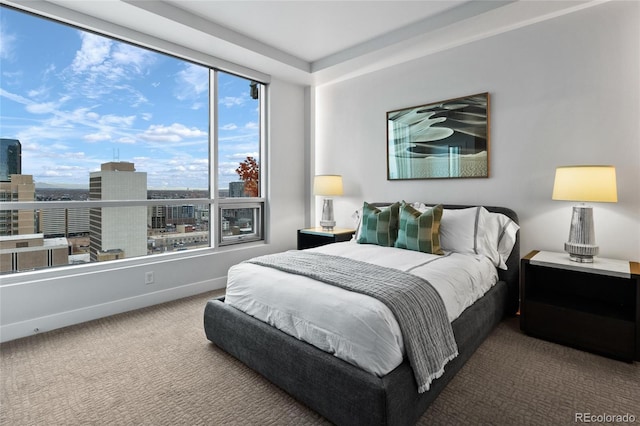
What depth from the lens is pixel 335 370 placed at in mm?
1544

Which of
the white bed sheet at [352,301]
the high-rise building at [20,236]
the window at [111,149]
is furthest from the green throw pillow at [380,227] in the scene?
the high-rise building at [20,236]

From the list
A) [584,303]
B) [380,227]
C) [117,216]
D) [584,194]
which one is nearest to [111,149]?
[117,216]

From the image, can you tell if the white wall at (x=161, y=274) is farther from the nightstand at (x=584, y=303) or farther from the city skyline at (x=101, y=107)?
the nightstand at (x=584, y=303)

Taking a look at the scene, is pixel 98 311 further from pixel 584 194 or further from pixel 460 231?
pixel 584 194

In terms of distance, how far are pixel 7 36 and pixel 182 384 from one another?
3.08 metres

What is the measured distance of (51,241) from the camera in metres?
2.83

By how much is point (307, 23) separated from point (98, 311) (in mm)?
3426

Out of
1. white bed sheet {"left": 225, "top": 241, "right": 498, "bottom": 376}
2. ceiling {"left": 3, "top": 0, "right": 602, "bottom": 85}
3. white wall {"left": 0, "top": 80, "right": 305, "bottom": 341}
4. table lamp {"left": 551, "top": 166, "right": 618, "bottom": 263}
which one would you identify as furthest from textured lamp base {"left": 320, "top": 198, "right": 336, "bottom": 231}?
table lamp {"left": 551, "top": 166, "right": 618, "bottom": 263}

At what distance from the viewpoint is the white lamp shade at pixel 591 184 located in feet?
7.51

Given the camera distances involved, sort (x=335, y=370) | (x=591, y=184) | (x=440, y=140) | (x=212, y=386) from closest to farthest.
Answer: (x=335, y=370)
(x=212, y=386)
(x=591, y=184)
(x=440, y=140)

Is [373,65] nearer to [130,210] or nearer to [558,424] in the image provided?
[130,210]

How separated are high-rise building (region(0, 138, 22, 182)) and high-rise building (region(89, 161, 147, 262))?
1.70 ft

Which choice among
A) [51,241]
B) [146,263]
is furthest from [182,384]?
[51,241]

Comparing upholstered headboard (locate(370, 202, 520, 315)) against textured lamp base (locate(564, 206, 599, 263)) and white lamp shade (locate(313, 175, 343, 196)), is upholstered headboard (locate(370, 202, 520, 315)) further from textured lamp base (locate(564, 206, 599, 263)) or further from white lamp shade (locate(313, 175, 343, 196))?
white lamp shade (locate(313, 175, 343, 196))
